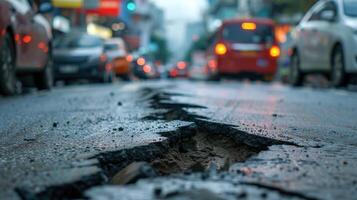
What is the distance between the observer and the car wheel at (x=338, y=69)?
10.2m

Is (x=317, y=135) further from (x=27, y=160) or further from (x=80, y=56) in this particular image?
(x=80, y=56)

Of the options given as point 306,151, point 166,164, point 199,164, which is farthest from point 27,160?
point 306,151

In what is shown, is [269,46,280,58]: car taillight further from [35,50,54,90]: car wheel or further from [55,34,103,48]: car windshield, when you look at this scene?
[35,50,54,90]: car wheel

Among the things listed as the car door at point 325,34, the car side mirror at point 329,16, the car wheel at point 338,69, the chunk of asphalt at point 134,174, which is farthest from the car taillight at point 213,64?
the chunk of asphalt at point 134,174

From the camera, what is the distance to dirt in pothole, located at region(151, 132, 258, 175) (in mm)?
2995

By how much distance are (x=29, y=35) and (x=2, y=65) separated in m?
1.13

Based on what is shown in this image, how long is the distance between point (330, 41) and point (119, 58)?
10.0 meters

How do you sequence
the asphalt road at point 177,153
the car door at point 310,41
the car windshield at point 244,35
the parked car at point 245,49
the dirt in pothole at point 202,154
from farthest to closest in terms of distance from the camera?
the car windshield at point 244,35 → the parked car at point 245,49 → the car door at point 310,41 → the dirt in pothole at point 202,154 → the asphalt road at point 177,153

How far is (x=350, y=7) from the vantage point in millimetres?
10523

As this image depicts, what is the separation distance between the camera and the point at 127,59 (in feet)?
65.5

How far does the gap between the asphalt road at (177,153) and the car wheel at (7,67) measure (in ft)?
5.35

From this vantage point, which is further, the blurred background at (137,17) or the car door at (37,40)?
the blurred background at (137,17)

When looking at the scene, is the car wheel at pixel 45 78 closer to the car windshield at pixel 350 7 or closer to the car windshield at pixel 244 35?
the car windshield at pixel 350 7

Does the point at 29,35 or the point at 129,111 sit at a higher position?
the point at 29,35
